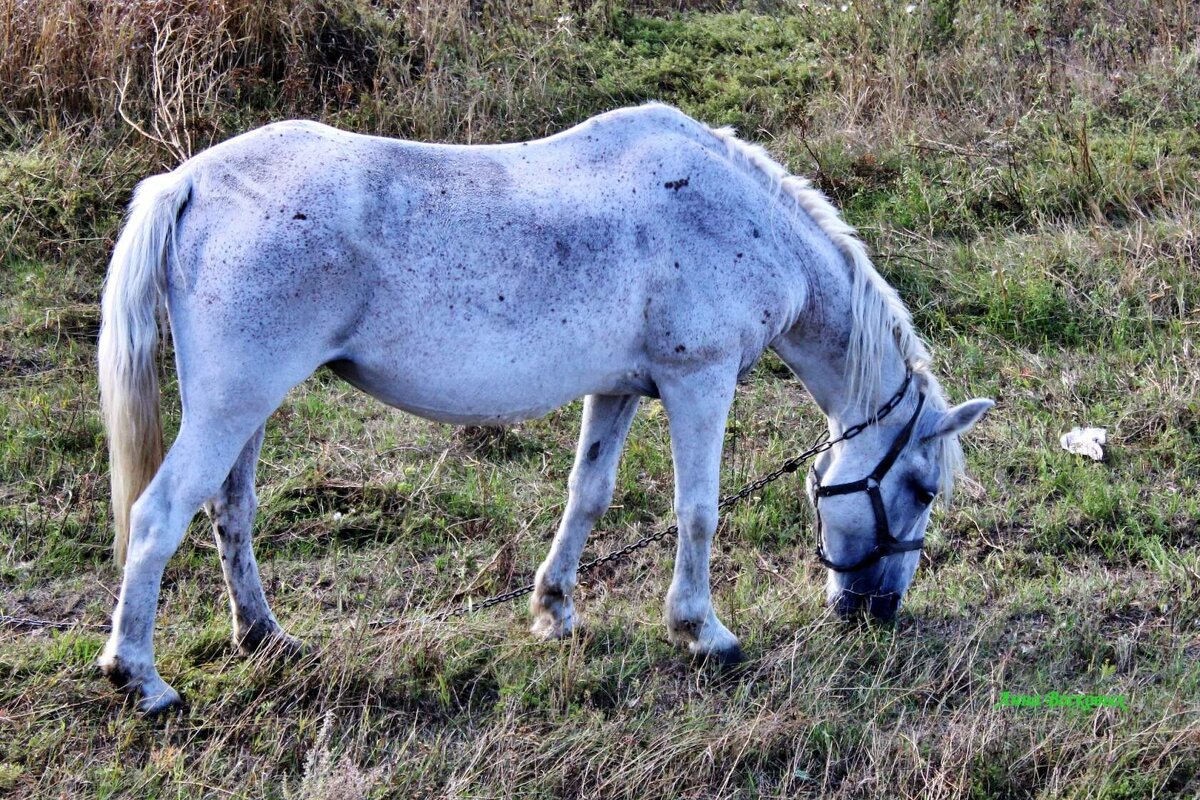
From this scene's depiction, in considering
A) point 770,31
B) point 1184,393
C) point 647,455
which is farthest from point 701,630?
point 770,31

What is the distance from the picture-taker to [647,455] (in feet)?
17.9

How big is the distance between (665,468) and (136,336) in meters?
2.62

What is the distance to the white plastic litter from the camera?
541 centimetres

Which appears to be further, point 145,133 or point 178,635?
point 145,133

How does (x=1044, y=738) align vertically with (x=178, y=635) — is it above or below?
above

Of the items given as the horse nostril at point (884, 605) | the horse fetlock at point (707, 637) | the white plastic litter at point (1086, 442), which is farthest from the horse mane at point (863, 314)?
the white plastic litter at point (1086, 442)

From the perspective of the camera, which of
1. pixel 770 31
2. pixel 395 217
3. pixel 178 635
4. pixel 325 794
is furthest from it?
pixel 770 31

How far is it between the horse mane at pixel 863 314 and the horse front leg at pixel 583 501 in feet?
2.74

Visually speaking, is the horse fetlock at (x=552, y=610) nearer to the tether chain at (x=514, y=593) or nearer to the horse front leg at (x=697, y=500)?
the tether chain at (x=514, y=593)

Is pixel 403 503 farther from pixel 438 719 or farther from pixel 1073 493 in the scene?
pixel 1073 493

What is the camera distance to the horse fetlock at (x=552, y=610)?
4234 millimetres

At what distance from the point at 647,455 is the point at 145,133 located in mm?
3566

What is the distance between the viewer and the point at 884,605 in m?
4.27

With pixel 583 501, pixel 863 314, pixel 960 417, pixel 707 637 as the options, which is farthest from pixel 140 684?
pixel 960 417
